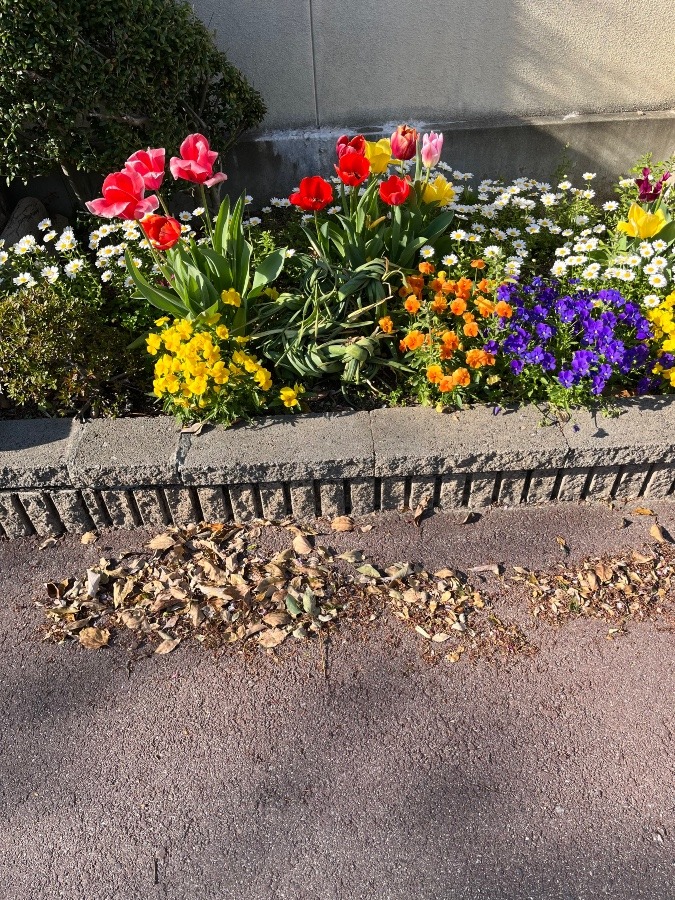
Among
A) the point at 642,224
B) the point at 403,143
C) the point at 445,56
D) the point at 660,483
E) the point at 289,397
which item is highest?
the point at 445,56

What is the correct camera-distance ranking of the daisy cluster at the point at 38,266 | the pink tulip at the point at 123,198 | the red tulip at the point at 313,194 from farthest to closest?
the daisy cluster at the point at 38,266 → the red tulip at the point at 313,194 → the pink tulip at the point at 123,198

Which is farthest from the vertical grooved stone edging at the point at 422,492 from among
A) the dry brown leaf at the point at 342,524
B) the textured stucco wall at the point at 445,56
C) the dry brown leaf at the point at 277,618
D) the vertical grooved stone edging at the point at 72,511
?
the textured stucco wall at the point at 445,56

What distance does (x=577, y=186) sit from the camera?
448 centimetres

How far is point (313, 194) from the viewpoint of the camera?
244 centimetres

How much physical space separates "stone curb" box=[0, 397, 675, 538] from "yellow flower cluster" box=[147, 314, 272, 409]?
16cm

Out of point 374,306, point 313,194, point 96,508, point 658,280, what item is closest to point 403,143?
point 313,194

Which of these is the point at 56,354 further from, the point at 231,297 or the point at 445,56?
the point at 445,56

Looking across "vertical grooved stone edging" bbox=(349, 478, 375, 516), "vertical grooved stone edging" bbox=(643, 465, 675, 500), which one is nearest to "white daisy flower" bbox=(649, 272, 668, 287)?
"vertical grooved stone edging" bbox=(643, 465, 675, 500)

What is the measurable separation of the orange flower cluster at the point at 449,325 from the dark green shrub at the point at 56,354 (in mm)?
1256

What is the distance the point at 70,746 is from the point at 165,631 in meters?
0.49

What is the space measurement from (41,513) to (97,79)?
6.66 feet

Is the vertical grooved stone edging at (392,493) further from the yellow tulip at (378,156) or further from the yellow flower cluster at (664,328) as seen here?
the yellow tulip at (378,156)

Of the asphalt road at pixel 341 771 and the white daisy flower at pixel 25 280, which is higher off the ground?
the white daisy flower at pixel 25 280

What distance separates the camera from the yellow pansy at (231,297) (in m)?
2.56
